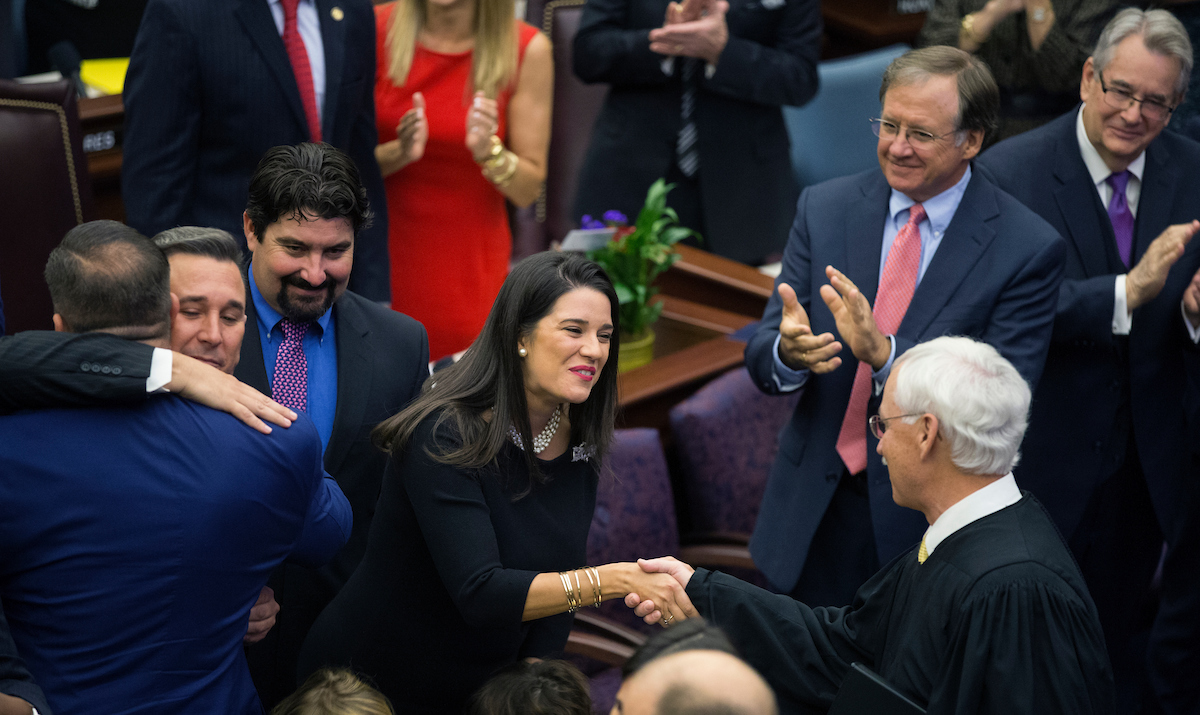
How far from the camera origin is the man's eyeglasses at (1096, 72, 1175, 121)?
8.61 feet

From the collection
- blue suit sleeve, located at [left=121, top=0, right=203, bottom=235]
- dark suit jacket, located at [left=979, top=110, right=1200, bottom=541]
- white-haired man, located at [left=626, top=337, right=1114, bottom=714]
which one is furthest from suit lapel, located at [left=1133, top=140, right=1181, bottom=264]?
blue suit sleeve, located at [left=121, top=0, right=203, bottom=235]

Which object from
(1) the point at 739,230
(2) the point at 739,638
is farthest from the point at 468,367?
(1) the point at 739,230

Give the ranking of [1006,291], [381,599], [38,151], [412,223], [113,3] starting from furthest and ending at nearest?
[113,3], [412,223], [38,151], [1006,291], [381,599]

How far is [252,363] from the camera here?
2.08 metres

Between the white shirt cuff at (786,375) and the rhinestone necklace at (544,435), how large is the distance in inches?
22.3

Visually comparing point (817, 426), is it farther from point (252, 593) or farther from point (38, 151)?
point (38, 151)

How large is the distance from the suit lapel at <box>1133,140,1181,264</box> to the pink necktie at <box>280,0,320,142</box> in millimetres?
1955

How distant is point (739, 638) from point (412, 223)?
1608 mm

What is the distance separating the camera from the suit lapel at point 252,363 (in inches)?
81.9

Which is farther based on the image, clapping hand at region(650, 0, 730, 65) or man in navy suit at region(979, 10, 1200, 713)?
clapping hand at region(650, 0, 730, 65)

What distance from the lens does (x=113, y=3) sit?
470 centimetres

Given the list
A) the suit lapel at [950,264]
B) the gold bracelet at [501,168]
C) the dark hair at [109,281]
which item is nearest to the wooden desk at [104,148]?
the gold bracelet at [501,168]

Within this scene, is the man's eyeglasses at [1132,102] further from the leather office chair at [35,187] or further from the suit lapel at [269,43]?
the leather office chair at [35,187]

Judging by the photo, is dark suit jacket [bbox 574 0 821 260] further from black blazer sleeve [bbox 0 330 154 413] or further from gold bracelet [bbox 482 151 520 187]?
black blazer sleeve [bbox 0 330 154 413]
